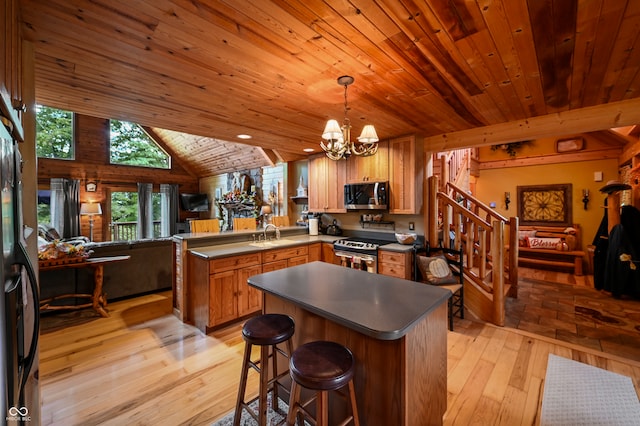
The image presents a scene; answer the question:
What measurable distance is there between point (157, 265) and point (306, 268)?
3.28 metres

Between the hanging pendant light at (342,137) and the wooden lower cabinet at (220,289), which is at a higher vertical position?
→ the hanging pendant light at (342,137)

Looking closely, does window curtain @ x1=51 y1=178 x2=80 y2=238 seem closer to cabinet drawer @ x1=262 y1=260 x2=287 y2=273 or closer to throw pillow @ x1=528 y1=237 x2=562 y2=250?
cabinet drawer @ x1=262 y1=260 x2=287 y2=273

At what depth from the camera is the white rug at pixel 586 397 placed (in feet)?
6.15

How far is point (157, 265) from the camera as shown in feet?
14.4

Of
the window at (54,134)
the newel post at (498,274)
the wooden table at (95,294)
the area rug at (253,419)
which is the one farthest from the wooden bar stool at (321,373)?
the window at (54,134)

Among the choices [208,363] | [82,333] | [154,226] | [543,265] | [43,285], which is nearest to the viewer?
[208,363]

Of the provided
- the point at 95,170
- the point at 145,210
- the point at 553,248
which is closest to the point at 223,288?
the point at 145,210

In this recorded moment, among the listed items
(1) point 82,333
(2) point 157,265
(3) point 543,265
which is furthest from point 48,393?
(3) point 543,265

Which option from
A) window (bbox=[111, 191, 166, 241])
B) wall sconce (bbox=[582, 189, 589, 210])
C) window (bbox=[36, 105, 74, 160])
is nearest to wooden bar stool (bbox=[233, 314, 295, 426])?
wall sconce (bbox=[582, 189, 589, 210])

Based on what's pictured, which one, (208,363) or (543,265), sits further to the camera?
(543,265)

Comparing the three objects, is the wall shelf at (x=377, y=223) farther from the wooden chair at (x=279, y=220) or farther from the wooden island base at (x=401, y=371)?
the wooden island base at (x=401, y=371)

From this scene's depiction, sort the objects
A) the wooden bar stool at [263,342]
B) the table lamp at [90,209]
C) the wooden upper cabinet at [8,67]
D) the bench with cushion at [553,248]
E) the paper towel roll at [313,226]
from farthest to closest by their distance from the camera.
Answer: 1. the table lamp at [90,209]
2. the bench with cushion at [553,248]
3. the paper towel roll at [313,226]
4. the wooden bar stool at [263,342]
5. the wooden upper cabinet at [8,67]

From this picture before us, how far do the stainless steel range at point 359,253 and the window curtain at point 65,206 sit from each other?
734cm

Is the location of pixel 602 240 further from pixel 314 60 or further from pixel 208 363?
pixel 208 363
